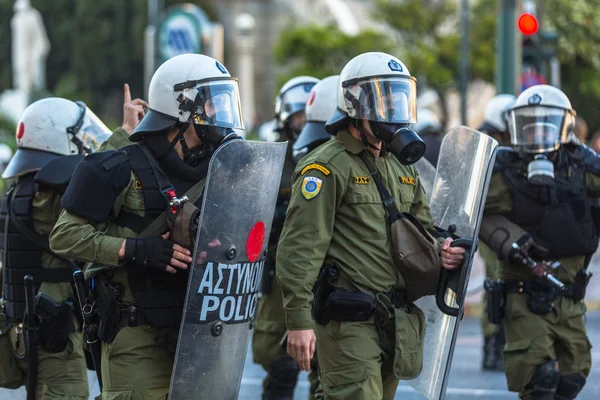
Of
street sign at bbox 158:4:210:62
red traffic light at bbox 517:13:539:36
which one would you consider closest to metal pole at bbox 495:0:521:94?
red traffic light at bbox 517:13:539:36

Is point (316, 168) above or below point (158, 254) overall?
above

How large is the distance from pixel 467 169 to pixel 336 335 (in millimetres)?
880

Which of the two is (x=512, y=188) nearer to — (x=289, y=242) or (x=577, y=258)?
(x=577, y=258)

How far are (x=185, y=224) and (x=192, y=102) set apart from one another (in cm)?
49

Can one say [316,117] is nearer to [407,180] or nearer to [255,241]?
[407,180]

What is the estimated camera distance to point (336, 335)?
5004mm

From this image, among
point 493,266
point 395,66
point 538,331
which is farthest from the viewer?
point 493,266

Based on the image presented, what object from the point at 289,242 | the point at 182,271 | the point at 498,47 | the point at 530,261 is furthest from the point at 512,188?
the point at 498,47

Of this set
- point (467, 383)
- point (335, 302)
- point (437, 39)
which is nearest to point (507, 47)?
point (467, 383)

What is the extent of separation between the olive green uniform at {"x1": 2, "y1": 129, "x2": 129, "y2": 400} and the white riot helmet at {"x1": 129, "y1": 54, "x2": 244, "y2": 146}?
0.99 m

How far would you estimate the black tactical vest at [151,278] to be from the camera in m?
4.60

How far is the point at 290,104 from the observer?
7.51 metres

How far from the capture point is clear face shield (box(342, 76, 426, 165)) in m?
4.95

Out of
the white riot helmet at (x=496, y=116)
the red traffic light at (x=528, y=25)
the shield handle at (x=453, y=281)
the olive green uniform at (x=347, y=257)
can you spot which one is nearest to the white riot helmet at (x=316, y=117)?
the olive green uniform at (x=347, y=257)
